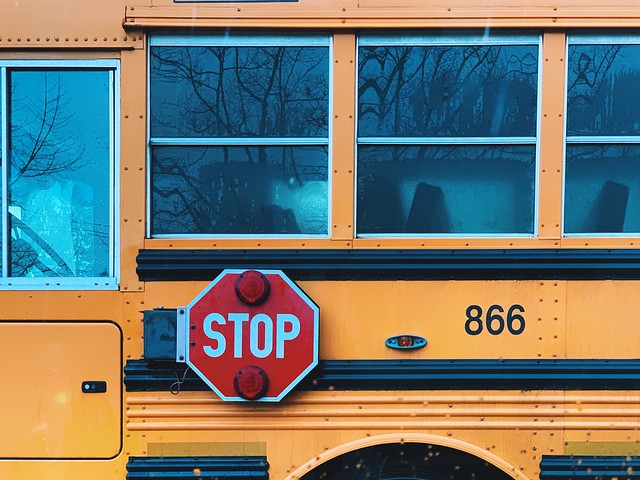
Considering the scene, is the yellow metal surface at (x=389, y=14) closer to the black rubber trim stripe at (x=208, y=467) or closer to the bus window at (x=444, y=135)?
the bus window at (x=444, y=135)

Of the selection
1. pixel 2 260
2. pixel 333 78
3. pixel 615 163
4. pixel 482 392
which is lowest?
pixel 482 392

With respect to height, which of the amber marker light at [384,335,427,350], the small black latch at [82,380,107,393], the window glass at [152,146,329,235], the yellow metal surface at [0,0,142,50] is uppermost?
the yellow metal surface at [0,0,142,50]

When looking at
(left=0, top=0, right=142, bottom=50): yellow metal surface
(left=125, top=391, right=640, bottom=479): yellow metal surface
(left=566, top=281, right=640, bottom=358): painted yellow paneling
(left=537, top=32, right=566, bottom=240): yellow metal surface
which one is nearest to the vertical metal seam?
(left=0, top=0, right=142, bottom=50): yellow metal surface

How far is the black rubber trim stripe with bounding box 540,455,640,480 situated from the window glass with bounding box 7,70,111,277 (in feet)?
5.81

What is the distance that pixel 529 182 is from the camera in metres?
1.98

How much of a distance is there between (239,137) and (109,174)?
50cm

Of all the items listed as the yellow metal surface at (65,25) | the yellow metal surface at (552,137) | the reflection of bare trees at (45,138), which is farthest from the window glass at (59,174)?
the yellow metal surface at (552,137)

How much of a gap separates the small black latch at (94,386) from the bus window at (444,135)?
3.61ft

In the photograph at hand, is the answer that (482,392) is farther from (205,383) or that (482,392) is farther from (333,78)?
(333,78)

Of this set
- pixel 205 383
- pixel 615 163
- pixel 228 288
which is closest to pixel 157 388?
pixel 205 383

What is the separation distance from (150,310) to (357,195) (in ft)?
2.83

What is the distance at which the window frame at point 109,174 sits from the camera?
196cm

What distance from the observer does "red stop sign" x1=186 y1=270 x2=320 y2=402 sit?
74.7 inches

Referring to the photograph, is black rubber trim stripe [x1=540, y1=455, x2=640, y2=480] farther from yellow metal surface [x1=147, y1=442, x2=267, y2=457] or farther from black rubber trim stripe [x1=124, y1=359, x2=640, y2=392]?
yellow metal surface [x1=147, y1=442, x2=267, y2=457]
